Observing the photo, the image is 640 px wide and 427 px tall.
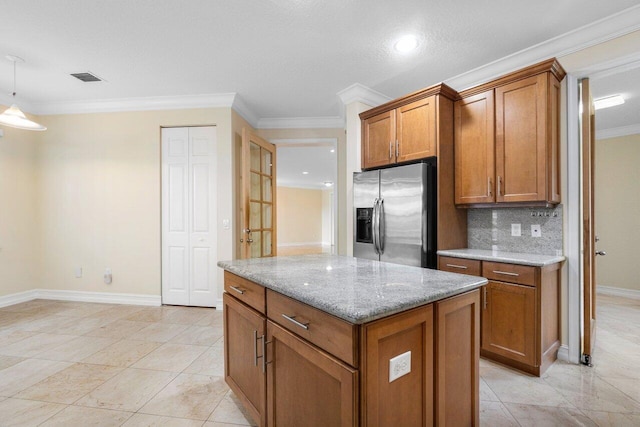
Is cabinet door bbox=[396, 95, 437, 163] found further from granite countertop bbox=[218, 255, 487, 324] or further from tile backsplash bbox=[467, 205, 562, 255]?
granite countertop bbox=[218, 255, 487, 324]

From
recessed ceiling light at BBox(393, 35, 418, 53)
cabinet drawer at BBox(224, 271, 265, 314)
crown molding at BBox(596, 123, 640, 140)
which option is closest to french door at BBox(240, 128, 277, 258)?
cabinet drawer at BBox(224, 271, 265, 314)

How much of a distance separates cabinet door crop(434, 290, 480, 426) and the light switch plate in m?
1.71

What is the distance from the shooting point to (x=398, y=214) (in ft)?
9.16

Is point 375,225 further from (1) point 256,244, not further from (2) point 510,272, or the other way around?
(1) point 256,244

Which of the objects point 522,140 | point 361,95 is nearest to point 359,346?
point 522,140

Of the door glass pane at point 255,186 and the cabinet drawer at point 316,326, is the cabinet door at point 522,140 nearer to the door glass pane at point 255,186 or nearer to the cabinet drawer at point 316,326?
the cabinet drawer at point 316,326

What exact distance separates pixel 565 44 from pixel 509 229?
1569 millimetres

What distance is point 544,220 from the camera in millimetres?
2525

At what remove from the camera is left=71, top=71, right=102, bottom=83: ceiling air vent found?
3.11 metres

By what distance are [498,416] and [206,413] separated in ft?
5.67

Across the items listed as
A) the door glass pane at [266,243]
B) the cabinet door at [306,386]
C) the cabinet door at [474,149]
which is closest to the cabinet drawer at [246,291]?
the cabinet door at [306,386]

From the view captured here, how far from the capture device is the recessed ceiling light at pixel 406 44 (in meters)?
2.42

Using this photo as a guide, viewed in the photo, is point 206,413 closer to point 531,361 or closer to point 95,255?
point 531,361

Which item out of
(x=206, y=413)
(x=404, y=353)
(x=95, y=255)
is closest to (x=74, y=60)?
(x=95, y=255)
